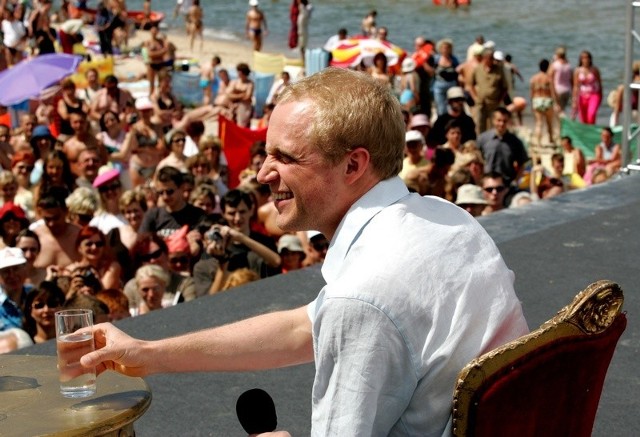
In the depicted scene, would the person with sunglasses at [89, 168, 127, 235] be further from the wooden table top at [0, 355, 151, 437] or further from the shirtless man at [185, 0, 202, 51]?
the shirtless man at [185, 0, 202, 51]

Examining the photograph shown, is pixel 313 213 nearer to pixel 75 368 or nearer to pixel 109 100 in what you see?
pixel 75 368

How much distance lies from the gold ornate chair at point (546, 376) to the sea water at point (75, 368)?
830 millimetres

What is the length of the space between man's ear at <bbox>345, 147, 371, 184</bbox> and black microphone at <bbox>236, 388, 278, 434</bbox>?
676 millimetres

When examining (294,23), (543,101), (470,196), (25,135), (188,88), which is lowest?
(294,23)

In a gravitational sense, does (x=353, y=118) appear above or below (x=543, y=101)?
above

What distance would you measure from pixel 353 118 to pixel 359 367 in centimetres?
45

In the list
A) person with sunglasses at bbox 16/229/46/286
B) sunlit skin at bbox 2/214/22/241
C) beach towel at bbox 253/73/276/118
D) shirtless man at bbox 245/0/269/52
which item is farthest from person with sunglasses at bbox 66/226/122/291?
shirtless man at bbox 245/0/269/52

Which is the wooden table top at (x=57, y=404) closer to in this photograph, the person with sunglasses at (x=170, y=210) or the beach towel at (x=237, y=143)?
the person with sunglasses at (x=170, y=210)

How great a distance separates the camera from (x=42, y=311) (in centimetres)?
635

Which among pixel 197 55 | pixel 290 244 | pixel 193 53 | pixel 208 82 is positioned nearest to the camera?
pixel 290 244

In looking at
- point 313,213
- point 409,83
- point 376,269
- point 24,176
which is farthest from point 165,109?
point 376,269

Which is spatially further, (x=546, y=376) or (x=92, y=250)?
(x=92, y=250)

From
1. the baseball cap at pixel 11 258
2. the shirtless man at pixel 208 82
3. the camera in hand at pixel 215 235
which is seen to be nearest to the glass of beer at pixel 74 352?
the baseball cap at pixel 11 258

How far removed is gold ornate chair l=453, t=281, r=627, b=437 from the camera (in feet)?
6.91
